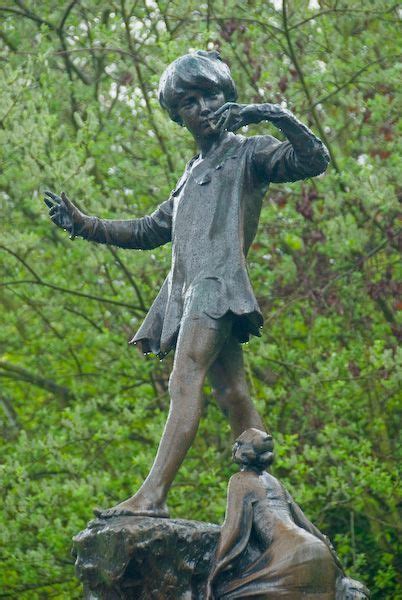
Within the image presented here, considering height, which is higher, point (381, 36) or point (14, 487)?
point (381, 36)

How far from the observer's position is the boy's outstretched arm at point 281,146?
20.4 feet

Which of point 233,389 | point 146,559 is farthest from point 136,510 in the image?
point 233,389

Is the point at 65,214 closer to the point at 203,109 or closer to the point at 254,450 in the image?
the point at 203,109

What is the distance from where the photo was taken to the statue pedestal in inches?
232

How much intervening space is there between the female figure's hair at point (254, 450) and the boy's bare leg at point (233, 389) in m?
0.34

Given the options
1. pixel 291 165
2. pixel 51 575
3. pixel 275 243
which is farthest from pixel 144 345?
pixel 275 243

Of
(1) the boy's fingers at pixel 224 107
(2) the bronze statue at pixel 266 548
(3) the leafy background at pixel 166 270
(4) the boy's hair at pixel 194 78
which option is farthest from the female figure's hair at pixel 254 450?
(3) the leafy background at pixel 166 270

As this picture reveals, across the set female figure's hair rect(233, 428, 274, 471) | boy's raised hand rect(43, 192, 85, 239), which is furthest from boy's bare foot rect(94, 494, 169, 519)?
boy's raised hand rect(43, 192, 85, 239)

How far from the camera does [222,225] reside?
259 inches

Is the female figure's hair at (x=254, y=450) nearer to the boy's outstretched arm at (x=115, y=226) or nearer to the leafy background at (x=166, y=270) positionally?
the boy's outstretched arm at (x=115, y=226)

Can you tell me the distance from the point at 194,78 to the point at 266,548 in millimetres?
2231

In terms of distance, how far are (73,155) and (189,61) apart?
6.18 metres

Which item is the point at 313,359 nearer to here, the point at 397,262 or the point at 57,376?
the point at 397,262

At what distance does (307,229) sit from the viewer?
515 inches
